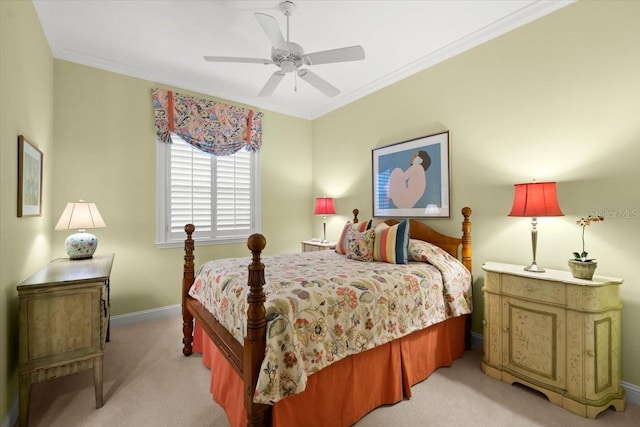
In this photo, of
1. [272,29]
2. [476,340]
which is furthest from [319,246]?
[272,29]

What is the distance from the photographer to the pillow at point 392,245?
8.71ft

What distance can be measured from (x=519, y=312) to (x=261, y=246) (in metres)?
2.01

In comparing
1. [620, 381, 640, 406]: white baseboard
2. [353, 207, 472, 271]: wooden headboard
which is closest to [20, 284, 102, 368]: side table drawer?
[353, 207, 472, 271]: wooden headboard

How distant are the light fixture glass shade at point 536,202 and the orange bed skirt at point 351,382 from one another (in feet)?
3.46

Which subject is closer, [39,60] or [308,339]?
[308,339]

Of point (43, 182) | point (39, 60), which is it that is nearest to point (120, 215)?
point (43, 182)

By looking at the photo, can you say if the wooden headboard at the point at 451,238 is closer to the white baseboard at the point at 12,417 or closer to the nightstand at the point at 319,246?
the nightstand at the point at 319,246

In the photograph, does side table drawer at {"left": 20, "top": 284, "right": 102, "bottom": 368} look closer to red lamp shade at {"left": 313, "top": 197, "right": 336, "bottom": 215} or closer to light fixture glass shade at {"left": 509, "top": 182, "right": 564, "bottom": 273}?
red lamp shade at {"left": 313, "top": 197, "right": 336, "bottom": 215}

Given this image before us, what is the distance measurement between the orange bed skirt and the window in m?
1.88

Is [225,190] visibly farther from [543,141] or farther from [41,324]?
[543,141]

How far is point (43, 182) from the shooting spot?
2.72 m

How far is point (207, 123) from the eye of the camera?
3963mm

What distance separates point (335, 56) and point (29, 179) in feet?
8.26

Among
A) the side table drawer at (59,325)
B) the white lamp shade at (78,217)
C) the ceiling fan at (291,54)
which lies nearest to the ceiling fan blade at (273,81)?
the ceiling fan at (291,54)
